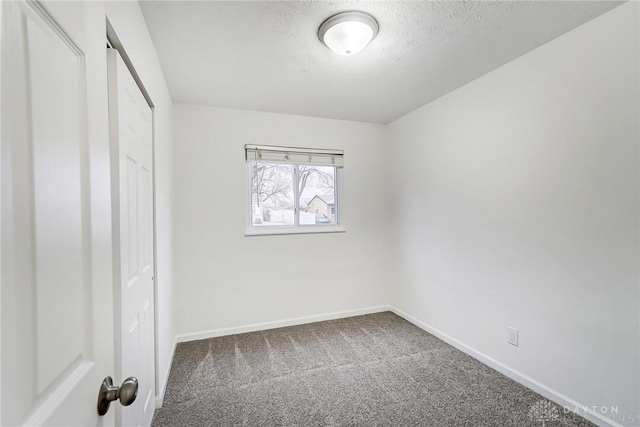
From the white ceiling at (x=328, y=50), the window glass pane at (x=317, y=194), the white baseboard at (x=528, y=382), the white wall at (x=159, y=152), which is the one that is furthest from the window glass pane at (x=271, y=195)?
the white baseboard at (x=528, y=382)

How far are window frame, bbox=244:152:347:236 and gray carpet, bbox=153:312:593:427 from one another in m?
1.08

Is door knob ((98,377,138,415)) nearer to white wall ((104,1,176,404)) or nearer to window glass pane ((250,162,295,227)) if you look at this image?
white wall ((104,1,176,404))

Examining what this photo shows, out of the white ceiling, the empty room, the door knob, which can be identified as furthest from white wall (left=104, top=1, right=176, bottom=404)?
the door knob

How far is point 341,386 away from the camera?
216 cm

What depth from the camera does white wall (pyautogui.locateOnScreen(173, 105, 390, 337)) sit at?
9.52ft

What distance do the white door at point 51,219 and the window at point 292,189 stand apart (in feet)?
8.28

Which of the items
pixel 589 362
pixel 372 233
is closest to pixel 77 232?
pixel 589 362

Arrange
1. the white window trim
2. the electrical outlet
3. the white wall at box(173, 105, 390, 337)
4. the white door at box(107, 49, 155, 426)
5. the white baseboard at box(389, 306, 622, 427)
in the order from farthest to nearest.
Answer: the white window trim, the white wall at box(173, 105, 390, 337), the electrical outlet, the white baseboard at box(389, 306, 622, 427), the white door at box(107, 49, 155, 426)

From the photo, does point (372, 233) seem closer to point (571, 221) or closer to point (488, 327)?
point (488, 327)

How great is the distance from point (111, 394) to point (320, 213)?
114 inches

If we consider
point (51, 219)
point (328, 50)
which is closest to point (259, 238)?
point (328, 50)

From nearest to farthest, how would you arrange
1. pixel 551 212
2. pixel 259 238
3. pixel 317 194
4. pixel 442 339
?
1. pixel 551 212
2. pixel 442 339
3. pixel 259 238
4. pixel 317 194

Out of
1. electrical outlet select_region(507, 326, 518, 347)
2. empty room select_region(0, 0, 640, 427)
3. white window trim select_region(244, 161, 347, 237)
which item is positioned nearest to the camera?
empty room select_region(0, 0, 640, 427)

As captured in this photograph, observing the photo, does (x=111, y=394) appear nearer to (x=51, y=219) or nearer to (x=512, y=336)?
(x=51, y=219)
